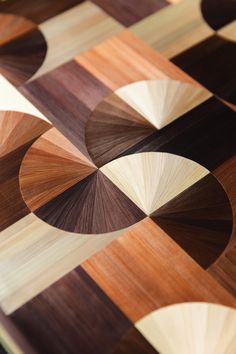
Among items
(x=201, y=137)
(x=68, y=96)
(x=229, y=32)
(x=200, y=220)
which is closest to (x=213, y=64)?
(x=229, y=32)

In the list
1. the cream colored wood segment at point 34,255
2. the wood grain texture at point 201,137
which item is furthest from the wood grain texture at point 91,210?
the wood grain texture at point 201,137

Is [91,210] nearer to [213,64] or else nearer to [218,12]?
[213,64]

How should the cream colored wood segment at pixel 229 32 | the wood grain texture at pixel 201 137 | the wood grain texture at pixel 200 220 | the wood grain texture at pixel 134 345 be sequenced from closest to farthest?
the wood grain texture at pixel 134 345
the wood grain texture at pixel 200 220
the wood grain texture at pixel 201 137
the cream colored wood segment at pixel 229 32

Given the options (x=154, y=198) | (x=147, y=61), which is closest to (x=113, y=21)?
(x=147, y=61)

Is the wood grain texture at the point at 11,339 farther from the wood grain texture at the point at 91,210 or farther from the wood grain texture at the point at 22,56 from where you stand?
the wood grain texture at the point at 22,56

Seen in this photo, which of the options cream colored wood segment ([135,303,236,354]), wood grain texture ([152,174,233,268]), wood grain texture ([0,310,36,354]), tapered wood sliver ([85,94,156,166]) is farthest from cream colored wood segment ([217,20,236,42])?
wood grain texture ([0,310,36,354])

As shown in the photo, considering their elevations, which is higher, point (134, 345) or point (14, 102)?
point (14, 102)
